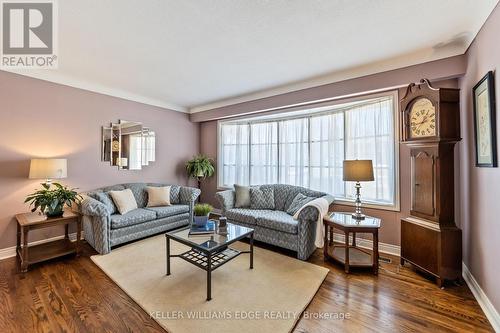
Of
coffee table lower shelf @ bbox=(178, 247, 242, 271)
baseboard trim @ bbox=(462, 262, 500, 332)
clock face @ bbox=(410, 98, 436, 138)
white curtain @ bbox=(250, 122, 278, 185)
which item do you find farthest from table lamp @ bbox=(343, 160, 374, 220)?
white curtain @ bbox=(250, 122, 278, 185)

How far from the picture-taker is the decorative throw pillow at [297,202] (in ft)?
11.5

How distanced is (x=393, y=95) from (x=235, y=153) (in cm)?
319

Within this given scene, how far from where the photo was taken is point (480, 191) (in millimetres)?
2135

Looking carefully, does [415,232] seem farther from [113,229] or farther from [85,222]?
[85,222]

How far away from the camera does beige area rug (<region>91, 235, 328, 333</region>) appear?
1815mm

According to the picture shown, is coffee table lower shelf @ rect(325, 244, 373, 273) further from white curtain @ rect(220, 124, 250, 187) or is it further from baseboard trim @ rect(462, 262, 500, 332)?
white curtain @ rect(220, 124, 250, 187)

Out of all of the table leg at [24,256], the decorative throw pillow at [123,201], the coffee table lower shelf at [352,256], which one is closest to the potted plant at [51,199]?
the table leg at [24,256]

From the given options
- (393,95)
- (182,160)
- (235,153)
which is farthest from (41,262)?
(393,95)

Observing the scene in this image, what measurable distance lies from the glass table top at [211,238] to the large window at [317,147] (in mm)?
1934

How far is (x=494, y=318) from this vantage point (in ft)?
5.84

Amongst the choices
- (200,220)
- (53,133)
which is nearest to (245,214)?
(200,220)

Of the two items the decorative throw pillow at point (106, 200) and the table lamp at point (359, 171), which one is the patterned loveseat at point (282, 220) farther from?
the decorative throw pillow at point (106, 200)

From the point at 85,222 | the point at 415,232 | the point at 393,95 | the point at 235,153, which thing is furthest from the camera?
the point at 235,153

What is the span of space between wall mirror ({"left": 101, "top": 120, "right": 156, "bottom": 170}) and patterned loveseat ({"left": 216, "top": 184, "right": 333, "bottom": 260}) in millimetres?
1910
